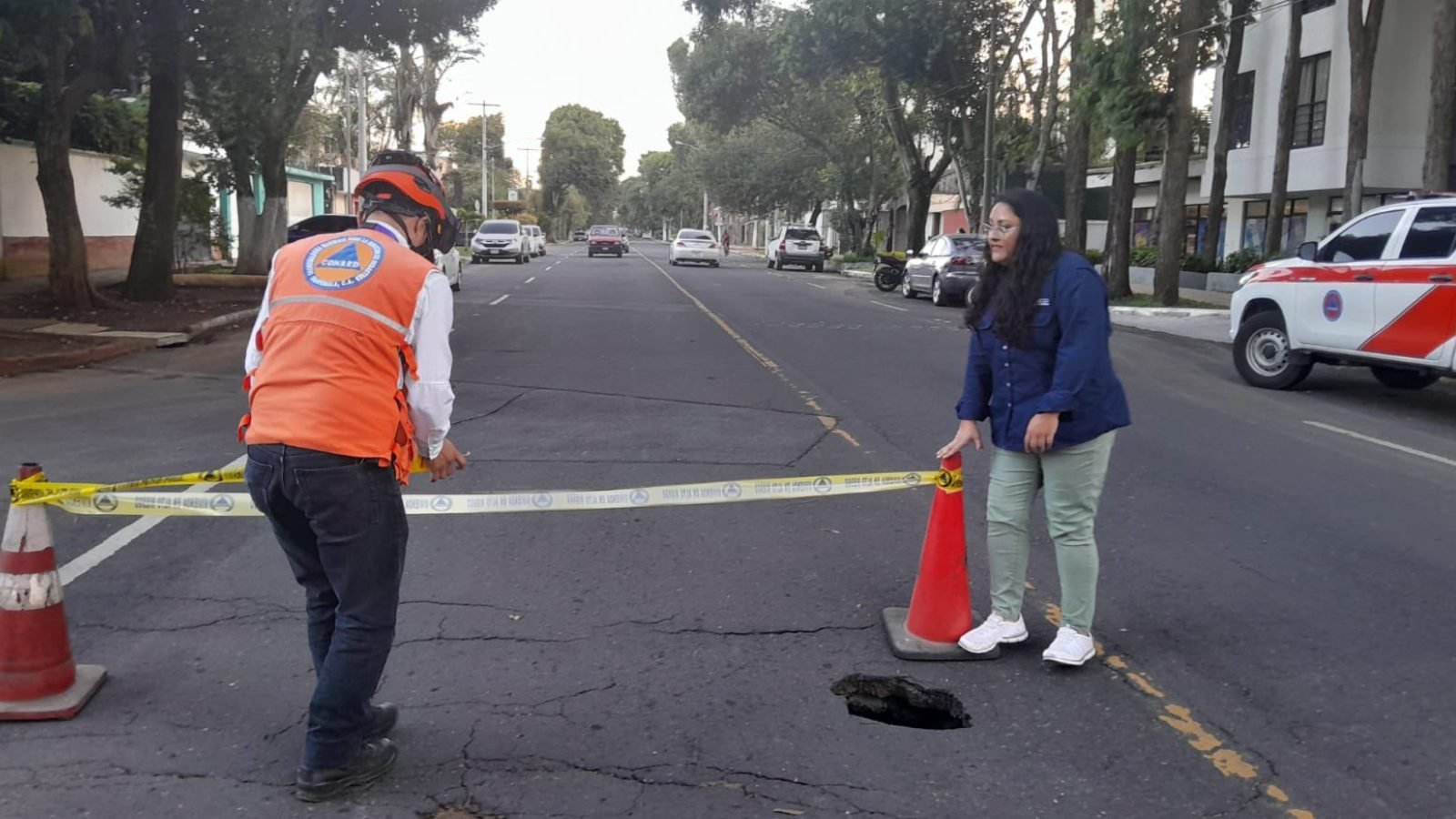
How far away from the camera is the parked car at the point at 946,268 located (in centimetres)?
2447

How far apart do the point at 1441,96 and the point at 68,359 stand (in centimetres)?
1931

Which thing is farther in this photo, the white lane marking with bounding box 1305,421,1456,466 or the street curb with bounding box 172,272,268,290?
the street curb with bounding box 172,272,268,290

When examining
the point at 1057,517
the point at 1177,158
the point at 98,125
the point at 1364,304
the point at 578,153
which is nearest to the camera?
the point at 1057,517

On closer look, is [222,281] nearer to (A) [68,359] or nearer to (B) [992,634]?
(A) [68,359]

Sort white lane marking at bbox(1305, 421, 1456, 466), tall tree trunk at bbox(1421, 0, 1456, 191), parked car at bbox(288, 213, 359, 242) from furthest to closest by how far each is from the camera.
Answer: tall tree trunk at bbox(1421, 0, 1456, 191) < white lane marking at bbox(1305, 421, 1456, 466) < parked car at bbox(288, 213, 359, 242)

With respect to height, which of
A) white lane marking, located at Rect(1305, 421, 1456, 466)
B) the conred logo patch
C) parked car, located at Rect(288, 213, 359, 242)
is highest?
parked car, located at Rect(288, 213, 359, 242)

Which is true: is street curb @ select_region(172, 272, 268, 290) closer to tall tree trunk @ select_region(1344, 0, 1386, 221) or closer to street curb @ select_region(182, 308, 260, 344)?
street curb @ select_region(182, 308, 260, 344)

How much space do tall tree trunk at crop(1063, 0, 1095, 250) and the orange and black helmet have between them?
77.3 feet

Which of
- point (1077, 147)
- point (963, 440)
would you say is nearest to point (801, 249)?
point (1077, 147)

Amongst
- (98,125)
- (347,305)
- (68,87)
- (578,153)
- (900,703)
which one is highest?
(578,153)

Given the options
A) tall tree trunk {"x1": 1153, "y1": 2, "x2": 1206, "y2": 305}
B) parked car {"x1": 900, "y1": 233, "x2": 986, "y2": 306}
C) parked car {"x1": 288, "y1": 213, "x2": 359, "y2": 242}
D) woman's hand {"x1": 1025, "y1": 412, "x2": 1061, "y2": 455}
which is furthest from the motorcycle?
woman's hand {"x1": 1025, "y1": 412, "x2": 1061, "y2": 455}

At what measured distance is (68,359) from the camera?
13.3 m

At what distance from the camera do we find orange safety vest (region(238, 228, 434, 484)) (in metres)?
3.30

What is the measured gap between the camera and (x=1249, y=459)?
8734 millimetres
